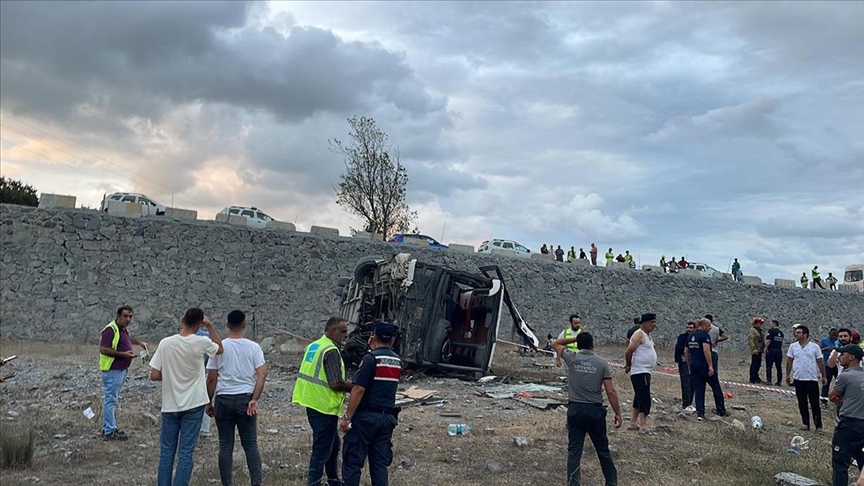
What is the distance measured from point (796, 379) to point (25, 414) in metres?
11.2

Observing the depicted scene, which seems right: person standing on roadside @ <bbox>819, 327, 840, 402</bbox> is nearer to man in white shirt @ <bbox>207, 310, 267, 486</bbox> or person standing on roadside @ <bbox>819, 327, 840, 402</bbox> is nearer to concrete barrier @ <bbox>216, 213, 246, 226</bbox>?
man in white shirt @ <bbox>207, 310, 267, 486</bbox>

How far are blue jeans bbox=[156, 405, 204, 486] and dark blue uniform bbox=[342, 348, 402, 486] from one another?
4.42 ft

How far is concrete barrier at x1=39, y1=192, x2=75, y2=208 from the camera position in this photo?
19.5 metres

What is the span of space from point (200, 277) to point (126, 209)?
3.03m

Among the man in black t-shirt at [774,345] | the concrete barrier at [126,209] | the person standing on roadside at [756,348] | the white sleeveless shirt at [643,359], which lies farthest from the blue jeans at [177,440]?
the concrete barrier at [126,209]

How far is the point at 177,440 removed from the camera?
5.95 meters

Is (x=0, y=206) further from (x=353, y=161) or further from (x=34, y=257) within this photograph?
(x=353, y=161)

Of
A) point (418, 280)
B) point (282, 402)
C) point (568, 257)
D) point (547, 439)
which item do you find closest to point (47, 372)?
point (282, 402)

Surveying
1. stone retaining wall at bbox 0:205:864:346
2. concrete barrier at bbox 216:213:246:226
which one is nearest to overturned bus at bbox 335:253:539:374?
stone retaining wall at bbox 0:205:864:346

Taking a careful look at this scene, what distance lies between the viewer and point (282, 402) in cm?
1124

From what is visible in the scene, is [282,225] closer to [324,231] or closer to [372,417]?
[324,231]

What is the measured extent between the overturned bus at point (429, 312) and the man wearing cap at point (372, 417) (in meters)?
7.01

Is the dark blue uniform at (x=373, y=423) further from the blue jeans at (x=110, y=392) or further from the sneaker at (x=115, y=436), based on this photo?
the sneaker at (x=115, y=436)

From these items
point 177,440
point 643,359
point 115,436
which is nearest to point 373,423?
point 177,440
